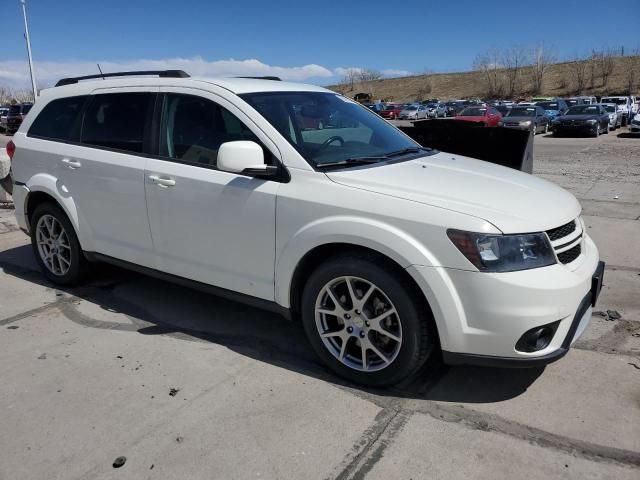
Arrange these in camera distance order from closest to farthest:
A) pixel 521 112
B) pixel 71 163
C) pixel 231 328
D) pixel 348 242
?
1. pixel 348 242
2. pixel 231 328
3. pixel 71 163
4. pixel 521 112

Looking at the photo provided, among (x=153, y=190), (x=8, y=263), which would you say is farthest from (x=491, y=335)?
(x=8, y=263)

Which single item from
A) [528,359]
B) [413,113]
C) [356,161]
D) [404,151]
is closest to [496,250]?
[528,359]

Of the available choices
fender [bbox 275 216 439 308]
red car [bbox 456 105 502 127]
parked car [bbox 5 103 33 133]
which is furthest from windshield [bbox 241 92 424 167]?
parked car [bbox 5 103 33 133]

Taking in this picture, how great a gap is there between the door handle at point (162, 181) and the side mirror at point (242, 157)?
24.4 inches

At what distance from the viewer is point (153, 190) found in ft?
12.8

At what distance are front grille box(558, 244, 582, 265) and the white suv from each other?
0.5 inches

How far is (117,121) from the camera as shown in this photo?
432cm

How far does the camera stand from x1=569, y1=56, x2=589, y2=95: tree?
77.6 meters

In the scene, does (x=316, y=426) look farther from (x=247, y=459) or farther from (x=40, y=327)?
(x=40, y=327)

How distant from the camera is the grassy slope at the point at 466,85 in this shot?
7748 cm

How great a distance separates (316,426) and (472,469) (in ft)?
2.64

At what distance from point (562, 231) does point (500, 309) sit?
67cm

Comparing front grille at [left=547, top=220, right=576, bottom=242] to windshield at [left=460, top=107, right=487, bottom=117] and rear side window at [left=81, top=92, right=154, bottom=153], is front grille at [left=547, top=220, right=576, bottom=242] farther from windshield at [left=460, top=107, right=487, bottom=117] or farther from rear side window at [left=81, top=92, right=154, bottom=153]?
windshield at [left=460, top=107, right=487, bottom=117]

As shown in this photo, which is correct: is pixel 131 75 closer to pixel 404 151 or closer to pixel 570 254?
pixel 404 151
